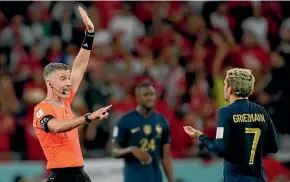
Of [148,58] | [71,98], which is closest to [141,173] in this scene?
[71,98]

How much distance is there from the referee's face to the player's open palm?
2640 millimetres

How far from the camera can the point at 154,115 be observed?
1131cm

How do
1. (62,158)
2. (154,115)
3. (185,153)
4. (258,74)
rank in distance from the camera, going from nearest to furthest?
(62,158)
(154,115)
(185,153)
(258,74)

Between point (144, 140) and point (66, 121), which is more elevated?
point (66, 121)

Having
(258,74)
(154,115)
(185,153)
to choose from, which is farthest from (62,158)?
(258,74)

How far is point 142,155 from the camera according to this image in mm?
10828

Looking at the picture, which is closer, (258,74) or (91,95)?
(91,95)

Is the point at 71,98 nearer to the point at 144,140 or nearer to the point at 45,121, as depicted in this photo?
the point at 45,121

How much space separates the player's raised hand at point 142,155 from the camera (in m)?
10.8

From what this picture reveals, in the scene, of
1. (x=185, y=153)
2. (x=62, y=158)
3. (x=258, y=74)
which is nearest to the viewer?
(x=62, y=158)

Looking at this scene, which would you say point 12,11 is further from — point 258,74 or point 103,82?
point 258,74

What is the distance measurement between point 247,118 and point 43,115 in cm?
205

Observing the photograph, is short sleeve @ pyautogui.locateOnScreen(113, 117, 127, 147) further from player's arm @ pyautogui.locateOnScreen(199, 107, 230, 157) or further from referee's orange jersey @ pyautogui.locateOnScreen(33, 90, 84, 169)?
player's arm @ pyautogui.locateOnScreen(199, 107, 230, 157)

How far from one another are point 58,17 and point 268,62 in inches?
170
